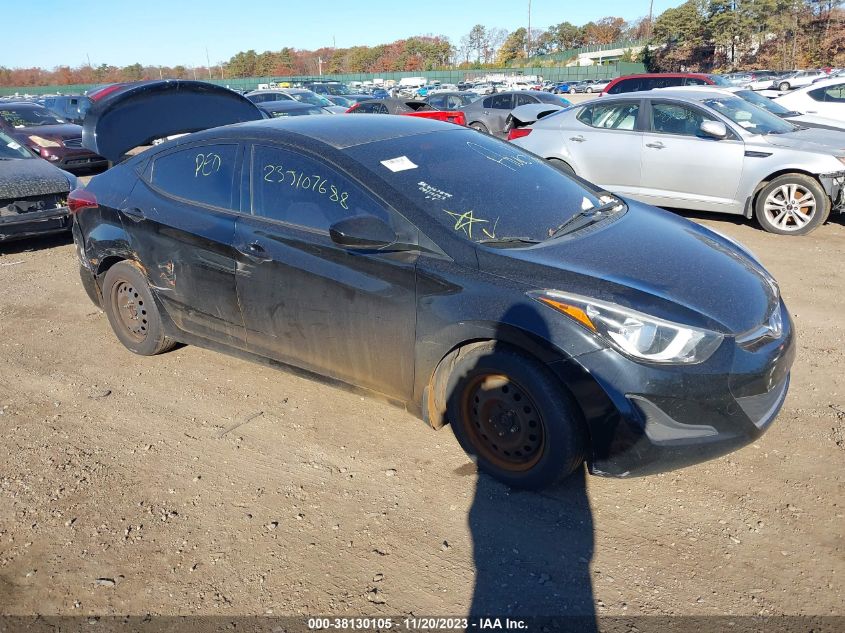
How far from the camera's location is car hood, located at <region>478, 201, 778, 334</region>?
274 centimetres

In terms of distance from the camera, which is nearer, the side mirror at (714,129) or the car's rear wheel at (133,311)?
the car's rear wheel at (133,311)

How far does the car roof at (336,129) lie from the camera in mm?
3586

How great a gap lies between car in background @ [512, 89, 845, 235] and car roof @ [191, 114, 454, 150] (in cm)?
422

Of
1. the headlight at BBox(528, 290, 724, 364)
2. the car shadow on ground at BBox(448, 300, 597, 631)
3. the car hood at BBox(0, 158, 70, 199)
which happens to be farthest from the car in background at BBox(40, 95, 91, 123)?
the headlight at BBox(528, 290, 724, 364)

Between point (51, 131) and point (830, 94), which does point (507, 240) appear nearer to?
point (830, 94)

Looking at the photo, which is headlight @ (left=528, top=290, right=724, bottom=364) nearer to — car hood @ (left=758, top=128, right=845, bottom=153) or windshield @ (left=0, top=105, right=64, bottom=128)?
car hood @ (left=758, top=128, right=845, bottom=153)

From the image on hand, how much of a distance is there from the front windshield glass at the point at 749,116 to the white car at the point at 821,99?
205 inches

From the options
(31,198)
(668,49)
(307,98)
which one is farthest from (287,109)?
(668,49)

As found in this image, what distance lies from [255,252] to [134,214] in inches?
47.5

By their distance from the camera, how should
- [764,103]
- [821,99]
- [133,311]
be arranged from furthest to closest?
[821,99]
[764,103]
[133,311]

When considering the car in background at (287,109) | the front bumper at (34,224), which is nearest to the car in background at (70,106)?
the car in background at (287,109)

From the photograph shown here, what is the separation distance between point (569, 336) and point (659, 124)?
613 centimetres

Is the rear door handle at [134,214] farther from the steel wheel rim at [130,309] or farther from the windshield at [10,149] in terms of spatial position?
the windshield at [10,149]

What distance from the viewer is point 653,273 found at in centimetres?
295
